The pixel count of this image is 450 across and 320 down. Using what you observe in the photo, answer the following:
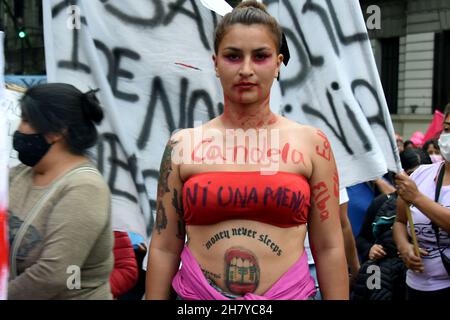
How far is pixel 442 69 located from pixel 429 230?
63.5 ft

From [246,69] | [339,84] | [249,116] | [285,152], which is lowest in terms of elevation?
[285,152]

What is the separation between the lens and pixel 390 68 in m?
23.4

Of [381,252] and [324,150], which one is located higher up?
[324,150]

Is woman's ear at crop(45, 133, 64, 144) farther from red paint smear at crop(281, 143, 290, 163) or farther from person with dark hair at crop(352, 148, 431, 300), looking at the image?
person with dark hair at crop(352, 148, 431, 300)

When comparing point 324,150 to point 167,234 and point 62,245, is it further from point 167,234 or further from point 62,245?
point 62,245

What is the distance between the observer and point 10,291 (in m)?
2.20

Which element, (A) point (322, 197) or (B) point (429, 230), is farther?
(B) point (429, 230)

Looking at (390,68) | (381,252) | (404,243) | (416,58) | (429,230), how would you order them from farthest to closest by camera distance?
1. (390,68)
2. (416,58)
3. (381,252)
4. (404,243)
5. (429,230)

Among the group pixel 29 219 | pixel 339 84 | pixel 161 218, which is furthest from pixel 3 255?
pixel 339 84

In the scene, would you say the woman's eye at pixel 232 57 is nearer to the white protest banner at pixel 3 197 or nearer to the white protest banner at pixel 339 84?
the white protest banner at pixel 3 197

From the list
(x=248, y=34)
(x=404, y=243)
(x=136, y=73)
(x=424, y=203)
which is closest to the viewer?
(x=248, y=34)

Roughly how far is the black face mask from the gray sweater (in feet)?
0.39

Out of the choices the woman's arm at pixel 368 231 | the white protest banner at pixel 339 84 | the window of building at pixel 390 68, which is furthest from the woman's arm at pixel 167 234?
the window of building at pixel 390 68
